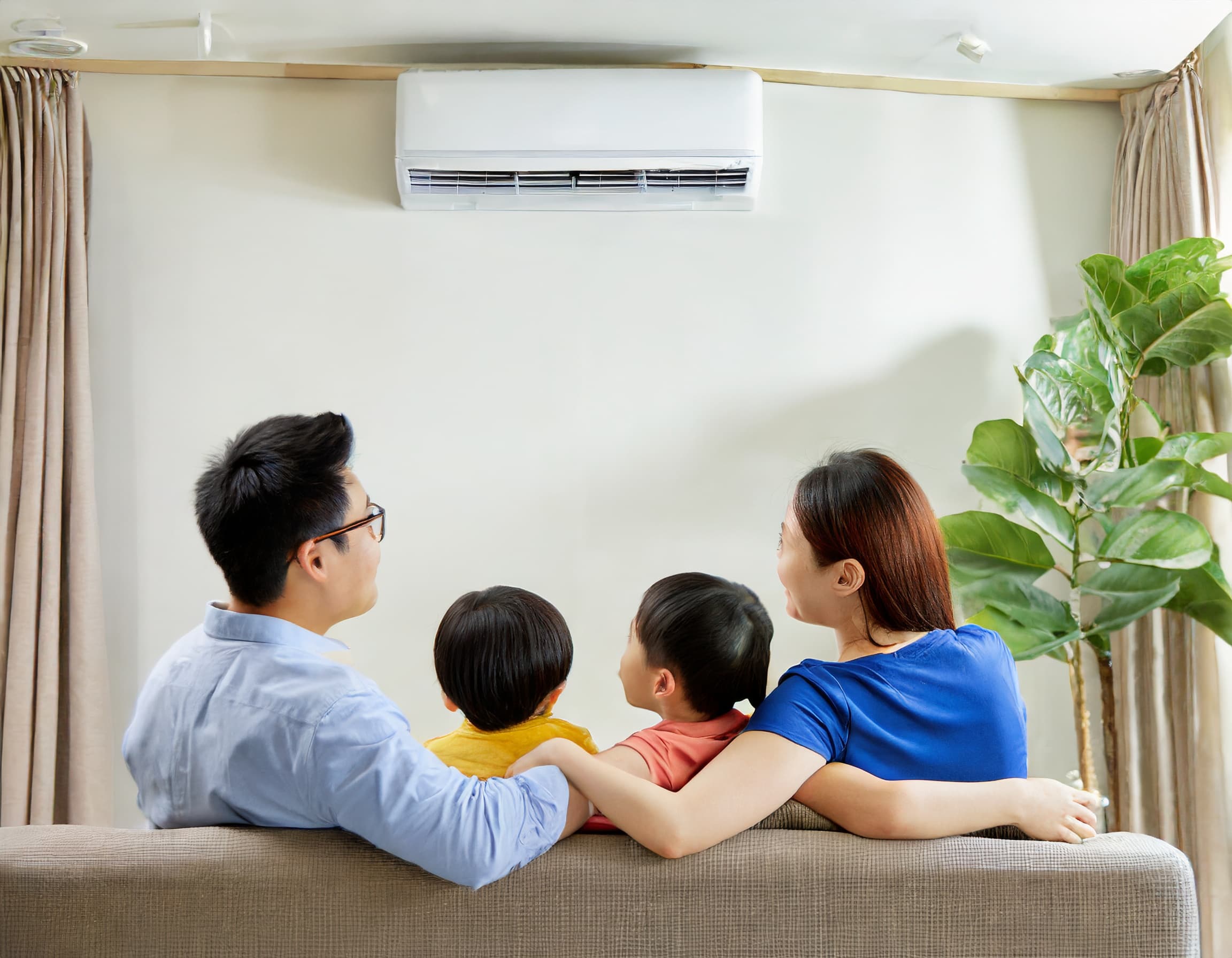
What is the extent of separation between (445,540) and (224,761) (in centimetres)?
173

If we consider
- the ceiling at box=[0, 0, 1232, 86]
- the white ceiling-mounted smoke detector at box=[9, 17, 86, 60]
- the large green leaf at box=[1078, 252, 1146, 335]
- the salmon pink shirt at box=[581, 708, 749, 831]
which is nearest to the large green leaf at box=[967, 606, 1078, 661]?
the large green leaf at box=[1078, 252, 1146, 335]

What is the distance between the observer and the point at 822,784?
1.10m

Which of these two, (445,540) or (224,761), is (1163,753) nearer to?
(445,540)

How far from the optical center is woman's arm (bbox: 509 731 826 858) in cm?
102

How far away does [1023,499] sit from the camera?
95.3 inches

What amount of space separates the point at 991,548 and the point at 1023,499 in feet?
0.49

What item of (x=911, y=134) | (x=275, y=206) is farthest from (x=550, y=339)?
(x=911, y=134)

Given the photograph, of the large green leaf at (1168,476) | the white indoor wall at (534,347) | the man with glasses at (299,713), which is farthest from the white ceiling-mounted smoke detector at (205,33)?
the large green leaf at (1168,476)

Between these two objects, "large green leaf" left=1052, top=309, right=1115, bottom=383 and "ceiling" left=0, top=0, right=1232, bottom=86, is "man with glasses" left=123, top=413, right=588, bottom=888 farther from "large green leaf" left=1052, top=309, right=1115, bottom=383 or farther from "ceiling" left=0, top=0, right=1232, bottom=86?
"large green leaf" left=1052, top=309, right=1115, bottom=383

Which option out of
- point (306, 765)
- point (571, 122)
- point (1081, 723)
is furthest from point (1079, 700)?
point (306, 765)

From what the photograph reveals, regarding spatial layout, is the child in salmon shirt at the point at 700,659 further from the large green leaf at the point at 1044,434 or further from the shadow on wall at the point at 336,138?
the shadow on wall at the point at 336,138

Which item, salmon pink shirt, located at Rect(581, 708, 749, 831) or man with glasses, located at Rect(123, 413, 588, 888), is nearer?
man with glasses, located at Rect(123, 413, 588, 888)

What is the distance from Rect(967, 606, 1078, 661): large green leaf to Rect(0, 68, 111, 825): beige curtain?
2285mm

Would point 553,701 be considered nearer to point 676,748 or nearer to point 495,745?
point 495,745
